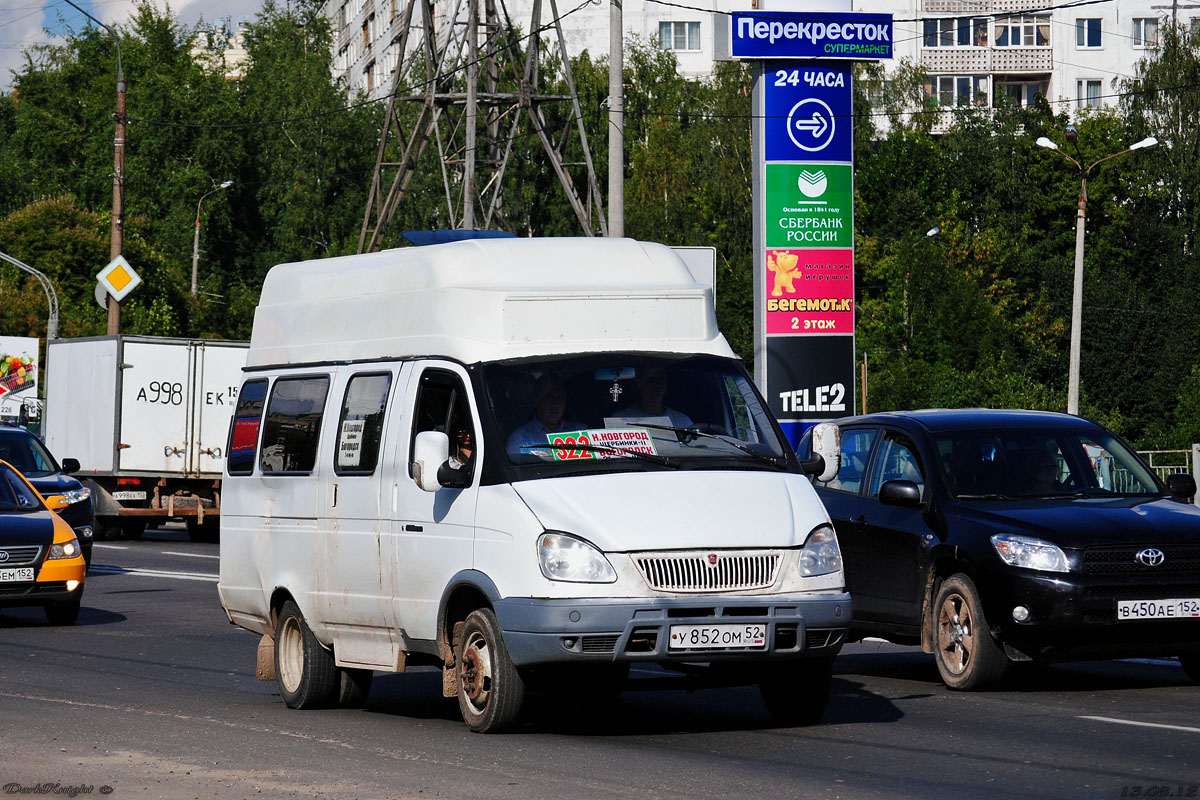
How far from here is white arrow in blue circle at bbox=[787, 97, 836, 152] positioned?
28.0 metres

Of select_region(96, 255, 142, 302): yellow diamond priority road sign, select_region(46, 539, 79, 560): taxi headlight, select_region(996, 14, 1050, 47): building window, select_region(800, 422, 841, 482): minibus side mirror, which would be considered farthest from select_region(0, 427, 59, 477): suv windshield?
select_region(996, 14, 1050, 47): building window

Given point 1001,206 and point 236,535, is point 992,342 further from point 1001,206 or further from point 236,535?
point 236,535

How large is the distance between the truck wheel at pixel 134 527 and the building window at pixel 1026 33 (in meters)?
68.1

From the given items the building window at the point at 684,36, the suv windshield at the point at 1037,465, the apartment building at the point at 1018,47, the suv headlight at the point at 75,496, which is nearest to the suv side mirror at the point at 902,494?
the suv windshield at the point at 1037,465

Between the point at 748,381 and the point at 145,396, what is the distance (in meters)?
23.9

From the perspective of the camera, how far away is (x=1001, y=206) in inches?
3415

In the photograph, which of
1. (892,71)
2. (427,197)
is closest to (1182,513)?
(427,197)

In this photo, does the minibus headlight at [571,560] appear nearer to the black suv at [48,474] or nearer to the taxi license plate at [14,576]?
the taxi license plate at [14,576]

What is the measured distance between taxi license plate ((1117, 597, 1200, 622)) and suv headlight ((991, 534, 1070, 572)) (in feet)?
1.26

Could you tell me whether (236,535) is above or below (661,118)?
below

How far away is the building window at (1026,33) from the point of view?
94875 mm

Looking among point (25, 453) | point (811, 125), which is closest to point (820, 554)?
point (25, 453)

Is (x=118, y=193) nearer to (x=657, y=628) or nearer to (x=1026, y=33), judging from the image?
(x=657, y=628)

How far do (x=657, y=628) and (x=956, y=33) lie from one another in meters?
88.9
